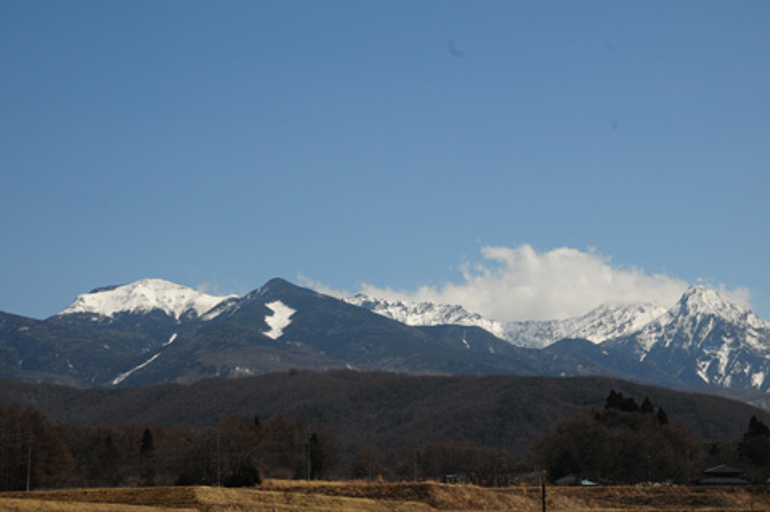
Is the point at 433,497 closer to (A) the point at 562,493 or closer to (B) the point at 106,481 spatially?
(A) the point at 562,493

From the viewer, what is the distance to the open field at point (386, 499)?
311 feet

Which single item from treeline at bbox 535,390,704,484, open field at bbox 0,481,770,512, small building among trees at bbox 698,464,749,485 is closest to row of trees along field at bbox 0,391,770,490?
treeline at bbox 535,390,704,484

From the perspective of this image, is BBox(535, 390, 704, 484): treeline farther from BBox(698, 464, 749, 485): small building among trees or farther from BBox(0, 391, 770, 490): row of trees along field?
BBox(698, 464, 749, 485): small building among trees

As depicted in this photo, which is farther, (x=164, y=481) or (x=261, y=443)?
(x=261, y=443)

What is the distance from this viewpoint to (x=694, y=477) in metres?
177

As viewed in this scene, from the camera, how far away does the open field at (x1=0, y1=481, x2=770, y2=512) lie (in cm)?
9484

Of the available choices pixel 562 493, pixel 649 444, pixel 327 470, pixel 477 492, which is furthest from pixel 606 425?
pixel 477 492

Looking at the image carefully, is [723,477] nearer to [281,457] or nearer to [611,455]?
[611,455]

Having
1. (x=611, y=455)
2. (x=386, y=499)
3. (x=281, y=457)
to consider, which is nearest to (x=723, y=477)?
(x=611, y=455)

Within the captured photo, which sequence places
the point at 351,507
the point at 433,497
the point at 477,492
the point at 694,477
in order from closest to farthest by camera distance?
the point at 351,507
the point at 433,497
the point at 477,492
the point at 694,477

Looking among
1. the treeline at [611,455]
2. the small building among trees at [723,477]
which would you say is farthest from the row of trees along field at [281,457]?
the small building among trees at [723,477]

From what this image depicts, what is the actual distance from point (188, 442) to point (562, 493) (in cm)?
7809

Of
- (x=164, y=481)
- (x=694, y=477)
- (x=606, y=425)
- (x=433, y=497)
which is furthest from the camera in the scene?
(x=606, y=425)

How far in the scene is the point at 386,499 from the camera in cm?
11100
